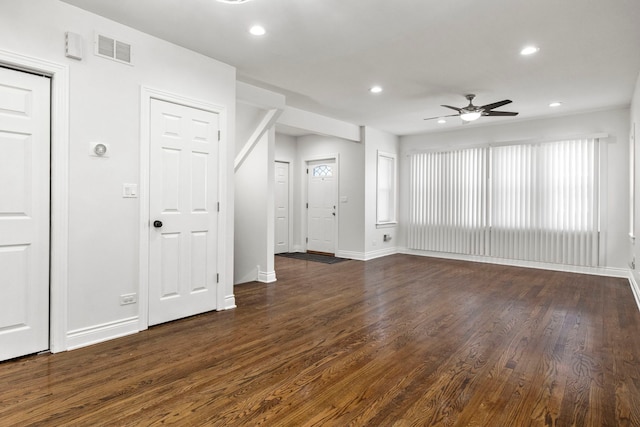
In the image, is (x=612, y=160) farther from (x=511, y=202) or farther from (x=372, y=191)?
(x=372, y=191)

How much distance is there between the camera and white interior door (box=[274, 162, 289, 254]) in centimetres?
845

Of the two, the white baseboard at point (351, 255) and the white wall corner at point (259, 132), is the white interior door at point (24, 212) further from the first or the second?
the white baseboard at point (351, 255)

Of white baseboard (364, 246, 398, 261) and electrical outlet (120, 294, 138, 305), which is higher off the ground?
electrical outlet (120, 294, 138, 305)

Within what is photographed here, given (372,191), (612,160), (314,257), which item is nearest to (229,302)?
(314,257)

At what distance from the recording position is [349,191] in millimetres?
7781

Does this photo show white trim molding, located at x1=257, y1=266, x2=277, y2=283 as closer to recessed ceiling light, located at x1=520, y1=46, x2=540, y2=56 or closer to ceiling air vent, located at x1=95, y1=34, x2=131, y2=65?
ceiling air vent, located at x1=95, y1=34, x2=131, y2=65

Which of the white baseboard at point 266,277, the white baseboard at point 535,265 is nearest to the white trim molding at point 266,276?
the white baseboard at point 266,277

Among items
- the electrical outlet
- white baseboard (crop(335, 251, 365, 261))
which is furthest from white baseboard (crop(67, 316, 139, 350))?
white baseboard (crop(335, 251, 365, 261))

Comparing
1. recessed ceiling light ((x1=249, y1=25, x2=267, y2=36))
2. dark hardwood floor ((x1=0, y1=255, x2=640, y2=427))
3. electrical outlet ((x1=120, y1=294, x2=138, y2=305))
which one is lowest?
dark hardwood floor ((x1=0, y1=255, x2=640, y2=427))

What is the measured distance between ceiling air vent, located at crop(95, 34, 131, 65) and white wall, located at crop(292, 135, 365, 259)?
5.01m

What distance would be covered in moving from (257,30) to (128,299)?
2.65 metres

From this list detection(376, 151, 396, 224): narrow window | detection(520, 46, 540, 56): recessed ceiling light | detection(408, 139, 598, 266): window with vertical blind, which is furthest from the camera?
detection(376, 151, 396, 224): narrow window

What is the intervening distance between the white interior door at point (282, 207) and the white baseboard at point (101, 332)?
5189 millimetres

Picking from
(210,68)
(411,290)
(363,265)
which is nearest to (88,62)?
(210,68)
